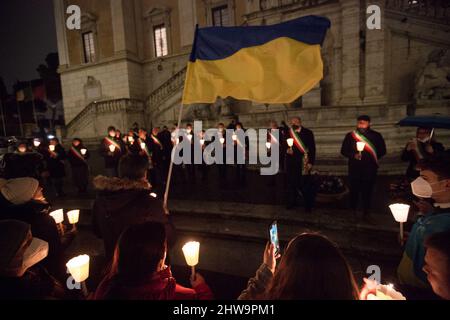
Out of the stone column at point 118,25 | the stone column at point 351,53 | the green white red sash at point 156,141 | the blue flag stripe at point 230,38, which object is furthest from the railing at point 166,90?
the blue flag stripe at point 230,38

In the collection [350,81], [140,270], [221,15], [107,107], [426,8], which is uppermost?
[221,15]

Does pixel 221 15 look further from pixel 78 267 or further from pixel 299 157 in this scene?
pixel 78 267

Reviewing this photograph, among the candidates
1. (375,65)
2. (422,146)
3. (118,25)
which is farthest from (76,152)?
(118,25)

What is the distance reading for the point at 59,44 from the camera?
2428 cm

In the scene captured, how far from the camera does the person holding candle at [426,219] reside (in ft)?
6.55

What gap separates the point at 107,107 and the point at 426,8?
19.8 m

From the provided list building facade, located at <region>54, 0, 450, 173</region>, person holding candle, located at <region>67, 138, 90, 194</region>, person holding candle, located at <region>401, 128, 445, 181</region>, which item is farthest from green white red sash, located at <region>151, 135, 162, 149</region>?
person holding candle, located at <region>401, 128, 445, 181</region>

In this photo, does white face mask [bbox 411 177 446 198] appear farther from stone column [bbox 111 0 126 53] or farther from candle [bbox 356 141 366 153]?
stone column [bbox 111 0 126 53]

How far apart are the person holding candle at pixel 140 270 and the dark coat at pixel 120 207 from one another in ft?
2.55

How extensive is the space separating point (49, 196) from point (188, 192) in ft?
14.5

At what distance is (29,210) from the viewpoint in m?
2.48

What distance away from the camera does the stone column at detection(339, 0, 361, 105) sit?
474 inches

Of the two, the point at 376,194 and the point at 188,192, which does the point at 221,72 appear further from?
the point at 376,194

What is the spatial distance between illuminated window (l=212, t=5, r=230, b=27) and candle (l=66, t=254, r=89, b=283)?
2148 centimetres
